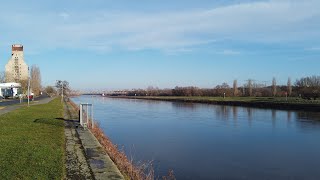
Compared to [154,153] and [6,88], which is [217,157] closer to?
[154,153]

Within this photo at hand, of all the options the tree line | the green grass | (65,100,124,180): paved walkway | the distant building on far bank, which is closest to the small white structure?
the distant building on far bank

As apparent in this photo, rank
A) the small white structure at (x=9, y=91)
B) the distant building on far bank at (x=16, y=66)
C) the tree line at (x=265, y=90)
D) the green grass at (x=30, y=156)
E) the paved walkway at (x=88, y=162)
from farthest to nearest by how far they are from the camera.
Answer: the distant building on far bank at (x=16, y=66)
the small white structure at (x=9, y=91)
the tree line at (x=265, y=90)
the paved walkway at (x=88, y=162)
the green grass at (x=30, y=156)

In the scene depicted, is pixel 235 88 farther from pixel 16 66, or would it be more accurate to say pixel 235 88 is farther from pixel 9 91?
pixel 16 66

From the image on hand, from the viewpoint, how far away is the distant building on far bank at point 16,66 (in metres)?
104

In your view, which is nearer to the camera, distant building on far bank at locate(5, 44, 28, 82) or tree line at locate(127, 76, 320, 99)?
tree line at locate(127, 76, 320, 99)

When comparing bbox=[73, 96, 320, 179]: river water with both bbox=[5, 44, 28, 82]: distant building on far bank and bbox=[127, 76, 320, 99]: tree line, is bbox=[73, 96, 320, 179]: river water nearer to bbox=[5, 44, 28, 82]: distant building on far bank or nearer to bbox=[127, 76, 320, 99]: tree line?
bbox=[127, 76, 320, 99]: tree line

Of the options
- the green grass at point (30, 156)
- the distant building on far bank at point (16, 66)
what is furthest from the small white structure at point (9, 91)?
the green grass at point (30, 156)

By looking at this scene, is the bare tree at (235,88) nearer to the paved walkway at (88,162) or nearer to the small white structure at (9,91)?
the small white structure at (9,91)

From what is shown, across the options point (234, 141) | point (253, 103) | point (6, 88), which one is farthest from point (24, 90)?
point (234, 141)

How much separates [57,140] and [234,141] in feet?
32.0

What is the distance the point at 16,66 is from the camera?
365 feet

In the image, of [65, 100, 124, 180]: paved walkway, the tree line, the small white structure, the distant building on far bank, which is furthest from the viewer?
the distant building on far bank

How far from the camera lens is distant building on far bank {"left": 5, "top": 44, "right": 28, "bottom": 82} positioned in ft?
341

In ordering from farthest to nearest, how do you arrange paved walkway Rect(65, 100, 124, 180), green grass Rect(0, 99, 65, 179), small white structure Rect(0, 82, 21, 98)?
small white structure Rect(0, 82, 21, 98) → paved walkway Rect(65, 100, 124, 180) → green grass Rect(0, 99, 65, 179)
